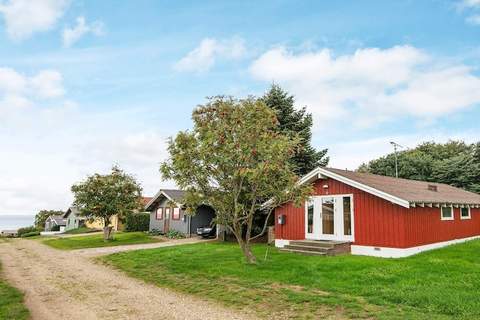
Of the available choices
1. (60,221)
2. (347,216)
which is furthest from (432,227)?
(60,221)

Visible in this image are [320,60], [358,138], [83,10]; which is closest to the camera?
[83,10]

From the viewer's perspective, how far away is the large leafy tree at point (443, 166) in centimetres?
3366

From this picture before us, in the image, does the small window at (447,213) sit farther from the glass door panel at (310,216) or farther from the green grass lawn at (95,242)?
the green grass lawn at (95,242)

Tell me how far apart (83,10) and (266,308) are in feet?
39.4

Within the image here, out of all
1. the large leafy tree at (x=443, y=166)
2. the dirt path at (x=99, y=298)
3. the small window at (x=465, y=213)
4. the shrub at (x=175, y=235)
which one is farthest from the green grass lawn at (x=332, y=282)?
the large leafy tree at (x=443, y=166)

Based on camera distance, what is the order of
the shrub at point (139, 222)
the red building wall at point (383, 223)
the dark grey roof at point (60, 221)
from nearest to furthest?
the red building wall at point (383, 223) → the shrub at point (139, 222) → the dark grey roof at point (60, 221)

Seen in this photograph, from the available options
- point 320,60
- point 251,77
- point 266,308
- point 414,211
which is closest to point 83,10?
point 251,77

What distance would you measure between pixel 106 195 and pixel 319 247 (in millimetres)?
17410

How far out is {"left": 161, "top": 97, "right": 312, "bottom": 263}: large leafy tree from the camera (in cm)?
1214

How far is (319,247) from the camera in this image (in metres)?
14.8

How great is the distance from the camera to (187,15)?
1404 centimetres

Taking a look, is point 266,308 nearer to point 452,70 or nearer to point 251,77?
point 251,77

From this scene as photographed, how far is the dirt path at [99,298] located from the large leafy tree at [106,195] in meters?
12.3

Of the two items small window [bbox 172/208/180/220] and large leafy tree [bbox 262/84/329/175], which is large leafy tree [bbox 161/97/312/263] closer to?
large leafy tree [bbox 262/84/329/175]
